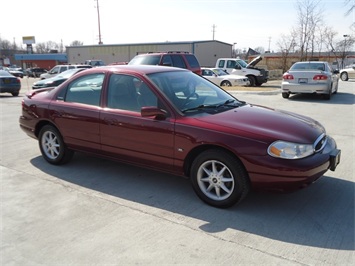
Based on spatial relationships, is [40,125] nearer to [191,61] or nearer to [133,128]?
[133,128]

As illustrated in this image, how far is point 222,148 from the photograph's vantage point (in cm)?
365

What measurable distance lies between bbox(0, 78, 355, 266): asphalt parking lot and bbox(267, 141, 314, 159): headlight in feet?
2.27

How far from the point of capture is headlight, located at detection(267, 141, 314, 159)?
3.40m

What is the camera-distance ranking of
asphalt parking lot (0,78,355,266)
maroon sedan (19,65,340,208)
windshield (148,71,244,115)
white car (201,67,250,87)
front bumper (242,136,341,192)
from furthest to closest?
white car (201,67,250,87)
windshield (148,71,244,115)
maroon sedan (19,65,340,208)
front bumper (242,136,341,192)
asphalt parking lot (0,78,355,266)

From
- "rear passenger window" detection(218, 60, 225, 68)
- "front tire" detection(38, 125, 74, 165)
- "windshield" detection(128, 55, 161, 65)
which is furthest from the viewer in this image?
"rear passenger window" detection(218, 60, 225, 68)

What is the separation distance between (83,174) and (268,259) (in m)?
3.09

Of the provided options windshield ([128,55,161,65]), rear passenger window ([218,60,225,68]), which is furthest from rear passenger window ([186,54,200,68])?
rear passenger window ([218,60,225,68])

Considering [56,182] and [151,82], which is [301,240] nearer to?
[151,82]

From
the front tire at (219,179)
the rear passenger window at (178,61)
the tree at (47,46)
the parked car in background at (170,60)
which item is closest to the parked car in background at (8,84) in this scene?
the parked car in background at (170,60)

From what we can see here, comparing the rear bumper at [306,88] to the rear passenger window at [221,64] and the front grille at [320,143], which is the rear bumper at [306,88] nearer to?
the front grille at [320,143]

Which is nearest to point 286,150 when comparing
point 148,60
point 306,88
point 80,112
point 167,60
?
point 80,112

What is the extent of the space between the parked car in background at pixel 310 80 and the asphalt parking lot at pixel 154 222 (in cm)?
797

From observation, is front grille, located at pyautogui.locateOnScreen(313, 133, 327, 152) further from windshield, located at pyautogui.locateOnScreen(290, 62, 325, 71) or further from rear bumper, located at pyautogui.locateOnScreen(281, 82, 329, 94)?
windshield, located at pyautogui.locateOnScreen(290, 62, 325, 71)

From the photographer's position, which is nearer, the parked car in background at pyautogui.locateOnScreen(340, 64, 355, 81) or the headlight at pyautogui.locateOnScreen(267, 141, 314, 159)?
the headlight at pyautogui.locateOnScreen(267, 141, 314, 159)
